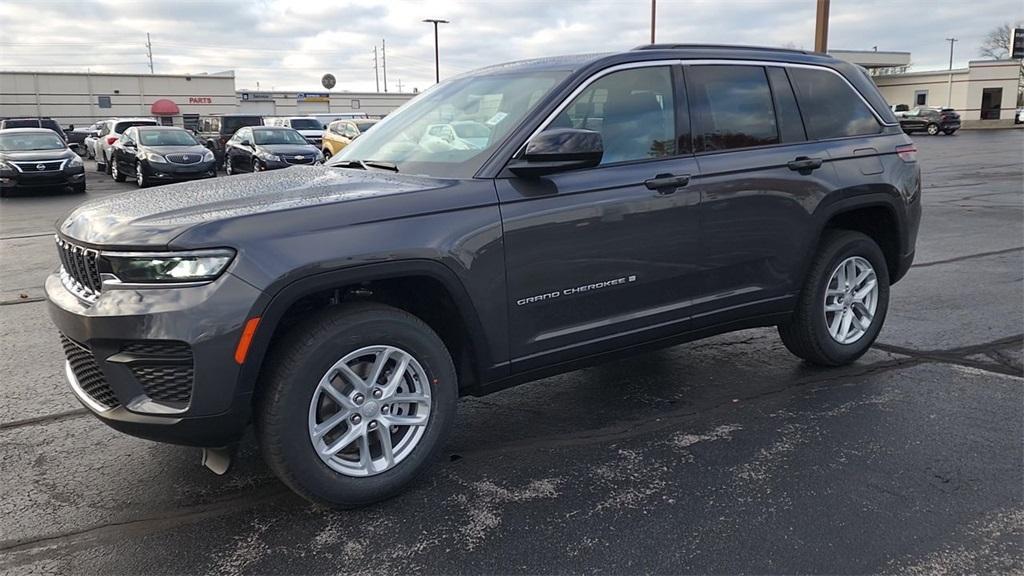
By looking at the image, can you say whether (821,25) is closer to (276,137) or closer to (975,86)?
(276,137)

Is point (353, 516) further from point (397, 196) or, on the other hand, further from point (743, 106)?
point (743, 106)

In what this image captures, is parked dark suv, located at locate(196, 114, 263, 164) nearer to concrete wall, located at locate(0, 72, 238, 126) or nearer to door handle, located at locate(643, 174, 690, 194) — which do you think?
concrete wall, located at locate(0, 72, 238, 126)

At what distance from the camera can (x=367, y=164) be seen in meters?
4.09

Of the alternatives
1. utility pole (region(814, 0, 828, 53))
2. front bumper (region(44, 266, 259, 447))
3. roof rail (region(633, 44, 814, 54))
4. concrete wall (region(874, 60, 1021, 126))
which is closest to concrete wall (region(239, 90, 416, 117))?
concrete wall (region(874, 60, 1021, 126))

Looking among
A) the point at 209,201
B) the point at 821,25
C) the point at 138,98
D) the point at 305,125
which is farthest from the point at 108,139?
the point at 138,98

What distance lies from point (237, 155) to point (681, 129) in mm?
21307

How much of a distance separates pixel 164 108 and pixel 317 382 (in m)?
59.0

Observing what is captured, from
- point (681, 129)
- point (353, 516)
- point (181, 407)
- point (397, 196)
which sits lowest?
point (353, 516)

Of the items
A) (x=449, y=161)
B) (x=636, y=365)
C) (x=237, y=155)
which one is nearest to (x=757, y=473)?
(x=636, y=365)

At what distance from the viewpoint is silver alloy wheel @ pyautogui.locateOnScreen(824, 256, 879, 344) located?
486 centimetres

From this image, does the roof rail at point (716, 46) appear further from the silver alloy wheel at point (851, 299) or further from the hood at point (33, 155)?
the hood at point (33, 155)

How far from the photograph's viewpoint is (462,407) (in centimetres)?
450

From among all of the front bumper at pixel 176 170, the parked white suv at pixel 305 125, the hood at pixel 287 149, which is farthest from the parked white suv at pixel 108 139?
the front bumper at pixel 176 170

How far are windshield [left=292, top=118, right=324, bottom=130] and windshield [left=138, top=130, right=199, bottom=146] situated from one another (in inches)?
457
